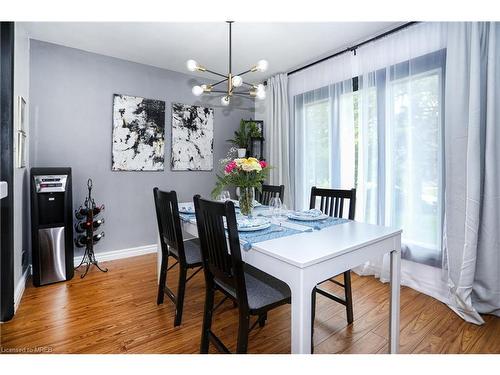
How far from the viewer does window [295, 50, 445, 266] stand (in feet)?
7.71

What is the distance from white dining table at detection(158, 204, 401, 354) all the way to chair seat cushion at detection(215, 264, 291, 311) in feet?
0.57

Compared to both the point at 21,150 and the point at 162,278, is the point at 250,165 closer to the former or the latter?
the point at 162,278

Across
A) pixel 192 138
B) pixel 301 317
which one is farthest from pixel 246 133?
pixel 301 317

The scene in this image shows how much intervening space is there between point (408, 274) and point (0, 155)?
345 centimetres

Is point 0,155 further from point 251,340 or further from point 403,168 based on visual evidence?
point 403,168

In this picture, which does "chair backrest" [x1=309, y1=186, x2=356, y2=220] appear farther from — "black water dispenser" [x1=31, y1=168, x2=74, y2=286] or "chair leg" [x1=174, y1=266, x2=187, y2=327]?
"black water dispenser" [x1=31, y1=168, x2=74, y2=286]

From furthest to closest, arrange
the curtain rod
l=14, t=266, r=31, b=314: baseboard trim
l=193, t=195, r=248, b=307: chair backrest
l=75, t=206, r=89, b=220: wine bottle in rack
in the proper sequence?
l=75, t=206, r=89, b=220: wine bottle in rack < the curtain rod < l=14, t=266, r=31, b=314: baseboard trim < l=193, t=195, r=248, b=307: chair backrest

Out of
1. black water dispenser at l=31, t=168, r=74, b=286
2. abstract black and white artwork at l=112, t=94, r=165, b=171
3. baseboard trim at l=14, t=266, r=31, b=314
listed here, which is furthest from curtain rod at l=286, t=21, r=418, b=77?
baseboard trim at l=14, t=266, r=31, b=314

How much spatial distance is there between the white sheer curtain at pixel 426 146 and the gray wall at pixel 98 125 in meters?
1.98

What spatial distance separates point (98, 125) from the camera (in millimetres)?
3168

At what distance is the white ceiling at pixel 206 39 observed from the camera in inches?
100

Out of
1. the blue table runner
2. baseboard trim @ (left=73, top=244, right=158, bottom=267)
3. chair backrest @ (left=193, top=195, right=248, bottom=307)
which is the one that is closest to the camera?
chair backrest @ (left=193, top=195, right=248, bottom=307)

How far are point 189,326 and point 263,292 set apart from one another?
811mm

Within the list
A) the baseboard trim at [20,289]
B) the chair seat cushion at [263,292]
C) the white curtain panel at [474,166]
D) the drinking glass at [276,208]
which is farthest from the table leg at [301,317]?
the baseboard trim at [20,289]
